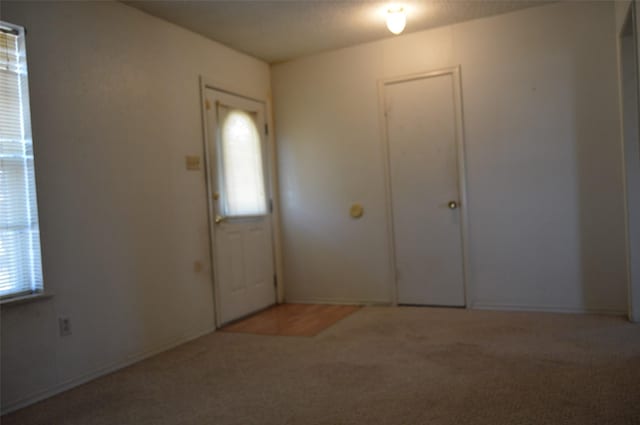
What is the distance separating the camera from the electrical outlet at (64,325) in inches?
115

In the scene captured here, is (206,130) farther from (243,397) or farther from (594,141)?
(594,141)

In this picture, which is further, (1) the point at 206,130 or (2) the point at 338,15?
(1) the point at 206,130

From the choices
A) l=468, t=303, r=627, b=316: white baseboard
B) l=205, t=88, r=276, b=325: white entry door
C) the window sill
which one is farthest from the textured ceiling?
l=468, t=303, r=627, b=316: white baseboard

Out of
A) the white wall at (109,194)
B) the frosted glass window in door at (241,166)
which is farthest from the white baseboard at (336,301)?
the white wall at (109,194)

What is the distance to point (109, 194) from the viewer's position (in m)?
3.28

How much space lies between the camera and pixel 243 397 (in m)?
2.65

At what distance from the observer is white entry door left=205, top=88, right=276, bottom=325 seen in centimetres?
426

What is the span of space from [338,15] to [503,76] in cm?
146

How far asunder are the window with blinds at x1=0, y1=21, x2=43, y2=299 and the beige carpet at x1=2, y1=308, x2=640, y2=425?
2.38 feet

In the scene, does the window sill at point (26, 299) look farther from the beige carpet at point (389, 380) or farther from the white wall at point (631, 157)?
the white wall at point (631, 157)

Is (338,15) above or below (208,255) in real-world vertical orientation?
above

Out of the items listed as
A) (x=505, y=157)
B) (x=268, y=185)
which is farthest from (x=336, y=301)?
(x=505, y=157)

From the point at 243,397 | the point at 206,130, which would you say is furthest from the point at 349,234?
the point at 243,397

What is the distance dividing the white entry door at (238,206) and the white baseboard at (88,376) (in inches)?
21.3
